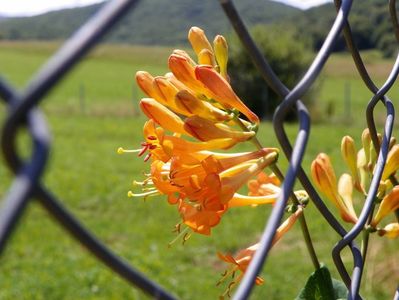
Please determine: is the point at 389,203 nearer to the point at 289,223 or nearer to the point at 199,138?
the point at 289,223

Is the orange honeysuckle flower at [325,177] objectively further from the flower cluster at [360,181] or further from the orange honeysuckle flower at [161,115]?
the orange honeysuckle flower at [161,115]

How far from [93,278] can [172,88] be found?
10.0 feet

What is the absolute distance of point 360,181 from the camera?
70cm

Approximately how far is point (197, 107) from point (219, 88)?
0.9 inches

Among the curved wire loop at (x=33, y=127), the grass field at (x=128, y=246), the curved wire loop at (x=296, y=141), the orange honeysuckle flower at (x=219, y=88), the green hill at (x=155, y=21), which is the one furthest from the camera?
the green hill at (x=155, y=21)

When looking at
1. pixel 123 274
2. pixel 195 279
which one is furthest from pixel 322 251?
pixel 123 274

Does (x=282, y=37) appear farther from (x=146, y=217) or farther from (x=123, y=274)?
(x=123, y=274)

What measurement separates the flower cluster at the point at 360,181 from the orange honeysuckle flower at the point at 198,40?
0.46 feet

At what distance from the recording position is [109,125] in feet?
33.3

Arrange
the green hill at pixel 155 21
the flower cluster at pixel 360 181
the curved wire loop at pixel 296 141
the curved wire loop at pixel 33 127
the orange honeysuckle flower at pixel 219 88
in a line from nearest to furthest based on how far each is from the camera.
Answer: the curved wire loop at pixel 33 127, the curved wire loop at pixel 296 141, the orange honeysuckle flower at pixel 219 88, the flower cluster at pixel 360 181, the green hill at pixel 155 21

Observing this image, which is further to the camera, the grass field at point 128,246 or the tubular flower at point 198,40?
the grass field at point 128,246

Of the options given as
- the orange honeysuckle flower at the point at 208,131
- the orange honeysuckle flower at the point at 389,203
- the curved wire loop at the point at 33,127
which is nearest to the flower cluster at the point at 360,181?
the orange honeysuckle flower at the point at 389,203

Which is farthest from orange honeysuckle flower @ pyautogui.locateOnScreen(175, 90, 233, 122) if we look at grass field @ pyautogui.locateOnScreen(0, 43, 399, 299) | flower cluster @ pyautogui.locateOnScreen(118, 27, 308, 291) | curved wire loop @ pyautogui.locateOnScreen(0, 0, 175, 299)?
grass field @ pyautogui.locateOnScreen(0, 43, 399, 299)

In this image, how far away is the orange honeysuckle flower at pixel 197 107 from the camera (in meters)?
0.49
